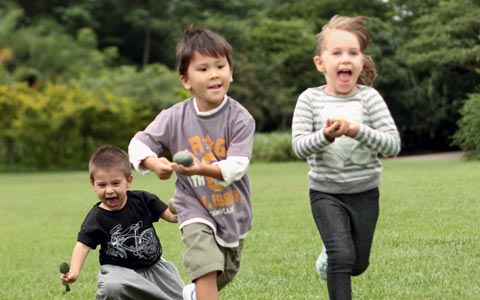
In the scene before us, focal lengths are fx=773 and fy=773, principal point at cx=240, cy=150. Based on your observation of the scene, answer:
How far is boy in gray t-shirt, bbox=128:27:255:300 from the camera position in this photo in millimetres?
3928

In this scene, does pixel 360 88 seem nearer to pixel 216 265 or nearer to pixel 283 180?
pixel 216 265

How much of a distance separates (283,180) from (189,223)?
47.3ft

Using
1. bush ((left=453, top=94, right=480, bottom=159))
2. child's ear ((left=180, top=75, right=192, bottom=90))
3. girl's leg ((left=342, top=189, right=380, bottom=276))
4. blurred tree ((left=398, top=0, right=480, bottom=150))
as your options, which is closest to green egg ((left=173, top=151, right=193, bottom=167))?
child's ear ((left=180, top=75, right=192, bottom=90))

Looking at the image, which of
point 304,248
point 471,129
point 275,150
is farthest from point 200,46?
point 275,150

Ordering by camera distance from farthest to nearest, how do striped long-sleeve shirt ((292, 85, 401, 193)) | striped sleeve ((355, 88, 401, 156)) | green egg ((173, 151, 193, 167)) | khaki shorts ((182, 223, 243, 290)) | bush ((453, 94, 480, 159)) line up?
bush ((453, 94, 480, 159)), striped long-sleeve shirt ((292, 85, 401, 193)), khaki shorts ((182, 223, 243, 290)), striped sleeve ((355, 88, 401, 156)), green egg ((173, 151, 193, 167))

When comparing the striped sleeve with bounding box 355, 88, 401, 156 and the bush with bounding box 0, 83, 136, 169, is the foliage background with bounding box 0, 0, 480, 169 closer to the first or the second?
the bush with bounding box 0, 83, 136, 169

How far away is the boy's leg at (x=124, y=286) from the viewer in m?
4.43

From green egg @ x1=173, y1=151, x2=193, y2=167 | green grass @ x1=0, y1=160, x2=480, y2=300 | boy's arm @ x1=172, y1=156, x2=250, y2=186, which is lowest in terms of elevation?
green grass @ x1=0, y1=160, x2=480, y2=300

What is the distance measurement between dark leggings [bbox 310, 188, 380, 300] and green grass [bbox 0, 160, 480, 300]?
0.97 metres

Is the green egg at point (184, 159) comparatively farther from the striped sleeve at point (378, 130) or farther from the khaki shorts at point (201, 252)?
the striped sleeve at point (378, 130)

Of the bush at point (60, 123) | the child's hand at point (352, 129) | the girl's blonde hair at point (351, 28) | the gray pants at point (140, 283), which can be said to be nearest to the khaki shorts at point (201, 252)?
the gray pants at point (140, 283)

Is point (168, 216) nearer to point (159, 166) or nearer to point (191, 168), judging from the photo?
point (159, 166)

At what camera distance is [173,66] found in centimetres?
4669

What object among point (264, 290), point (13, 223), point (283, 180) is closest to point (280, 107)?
point (283, 180)
